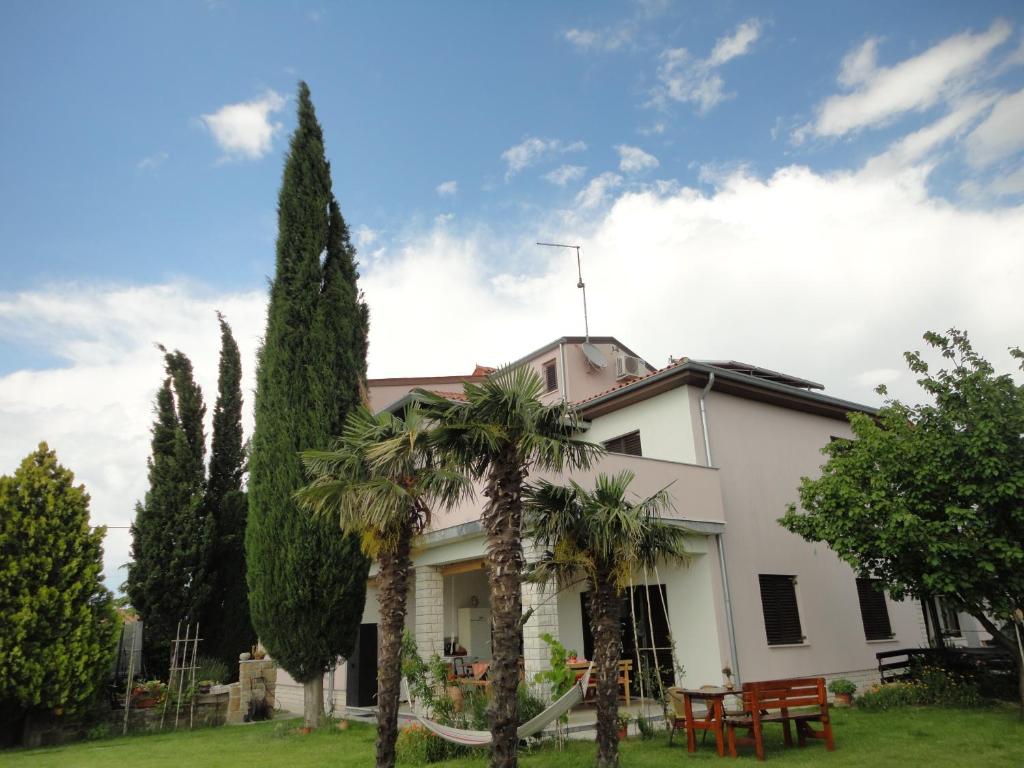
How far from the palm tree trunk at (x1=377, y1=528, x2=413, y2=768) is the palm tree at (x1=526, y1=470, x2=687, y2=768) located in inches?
70.8

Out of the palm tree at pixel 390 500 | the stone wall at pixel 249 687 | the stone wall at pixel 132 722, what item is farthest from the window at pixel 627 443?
the stone wall at pixel 132 722

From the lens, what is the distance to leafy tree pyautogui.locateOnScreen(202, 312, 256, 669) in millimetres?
19609

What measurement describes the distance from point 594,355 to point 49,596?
1486cm

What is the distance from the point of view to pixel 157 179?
13844 millimetres

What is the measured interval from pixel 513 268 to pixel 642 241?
357 centimetres

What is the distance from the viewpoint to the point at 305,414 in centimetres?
1439

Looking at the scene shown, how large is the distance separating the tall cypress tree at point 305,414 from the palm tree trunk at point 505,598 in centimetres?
652

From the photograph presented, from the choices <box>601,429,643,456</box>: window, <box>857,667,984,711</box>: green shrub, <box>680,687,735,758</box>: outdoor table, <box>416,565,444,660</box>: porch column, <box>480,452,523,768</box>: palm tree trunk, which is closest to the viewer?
<box>480,452,523,768</box>: palm tree trunk

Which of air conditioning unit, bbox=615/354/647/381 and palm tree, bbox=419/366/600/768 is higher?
air conditioning unit, bbox=615/354/647/381

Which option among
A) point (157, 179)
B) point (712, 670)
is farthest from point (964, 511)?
point (157, 179)

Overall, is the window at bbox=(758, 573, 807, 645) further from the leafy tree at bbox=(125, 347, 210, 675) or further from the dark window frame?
the leafy tree at bbox=(125, 347, 210, 675)

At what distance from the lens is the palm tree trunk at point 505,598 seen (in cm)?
723

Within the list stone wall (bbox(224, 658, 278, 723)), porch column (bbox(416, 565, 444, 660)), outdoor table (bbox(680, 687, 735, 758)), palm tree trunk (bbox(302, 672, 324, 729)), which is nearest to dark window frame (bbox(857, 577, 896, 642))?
outdoor table (bbox(680, 687, 735, 758))

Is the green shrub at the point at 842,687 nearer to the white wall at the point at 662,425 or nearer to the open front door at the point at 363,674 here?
the white wall at the point at 662,425
